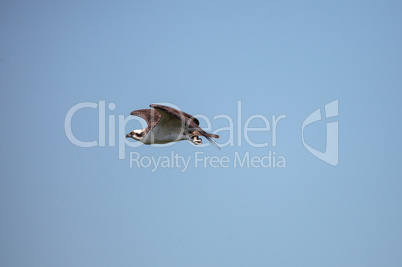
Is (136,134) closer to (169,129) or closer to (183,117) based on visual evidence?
(169,129)

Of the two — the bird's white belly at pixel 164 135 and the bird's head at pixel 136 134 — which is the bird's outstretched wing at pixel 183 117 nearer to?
the bird's white belly at pixel 164 135

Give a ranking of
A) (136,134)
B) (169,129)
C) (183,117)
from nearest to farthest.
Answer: (183,117) < (169,129) < (136,134)

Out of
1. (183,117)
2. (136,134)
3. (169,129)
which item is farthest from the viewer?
(136,134)

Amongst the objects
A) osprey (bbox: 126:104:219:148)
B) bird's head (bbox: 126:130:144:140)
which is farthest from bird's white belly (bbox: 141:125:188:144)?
bird's head (bbox: 126:130:144:140)

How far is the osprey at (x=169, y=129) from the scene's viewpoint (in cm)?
2275

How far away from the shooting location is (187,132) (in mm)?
24000

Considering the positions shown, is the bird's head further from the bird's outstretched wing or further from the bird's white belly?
the bird's outstretched wing

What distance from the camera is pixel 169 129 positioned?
24172 mm

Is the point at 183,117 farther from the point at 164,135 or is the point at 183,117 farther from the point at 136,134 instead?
the point at 136,134

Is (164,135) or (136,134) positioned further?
(136,134)

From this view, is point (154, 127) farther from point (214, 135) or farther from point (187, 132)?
point (214, 135)

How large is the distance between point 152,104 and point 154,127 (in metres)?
2.97

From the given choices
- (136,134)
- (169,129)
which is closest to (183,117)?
(169,129)

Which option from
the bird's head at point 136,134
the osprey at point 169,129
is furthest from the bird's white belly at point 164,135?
the bird's head at point 136,134
